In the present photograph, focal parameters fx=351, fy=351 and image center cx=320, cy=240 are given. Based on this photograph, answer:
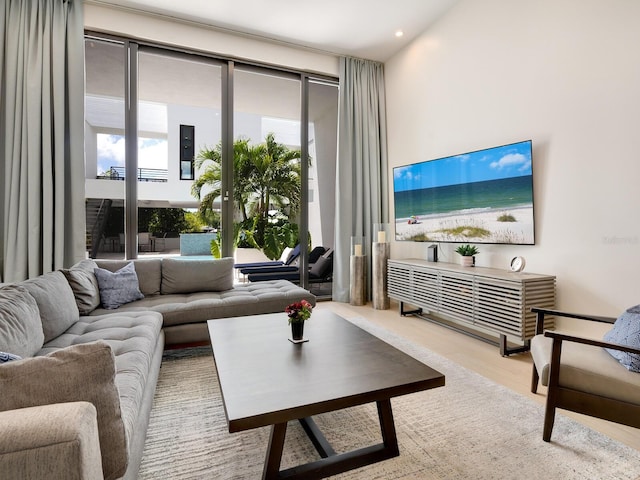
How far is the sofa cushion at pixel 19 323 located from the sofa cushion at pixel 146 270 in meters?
1.35

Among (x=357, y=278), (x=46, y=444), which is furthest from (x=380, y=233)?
(x=46, y=444)

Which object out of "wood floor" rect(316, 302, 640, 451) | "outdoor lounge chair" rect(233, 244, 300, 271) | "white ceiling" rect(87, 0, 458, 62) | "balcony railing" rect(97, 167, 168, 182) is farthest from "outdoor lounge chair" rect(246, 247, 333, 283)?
"white ceiling" rect(87, 0, 458, 62)

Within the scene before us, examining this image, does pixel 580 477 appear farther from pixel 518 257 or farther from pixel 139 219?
pixel 139 219

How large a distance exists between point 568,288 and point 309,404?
2478 mm

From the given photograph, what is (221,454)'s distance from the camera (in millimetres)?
1592

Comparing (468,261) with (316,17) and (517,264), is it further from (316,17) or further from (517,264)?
(316,17)

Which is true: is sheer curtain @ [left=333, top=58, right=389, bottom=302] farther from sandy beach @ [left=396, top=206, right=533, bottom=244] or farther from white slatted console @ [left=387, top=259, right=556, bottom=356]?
white slatted console @ [left=387, top=259, right=556, bottom=356]

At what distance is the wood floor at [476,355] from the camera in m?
1.83

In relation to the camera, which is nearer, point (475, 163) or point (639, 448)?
point (639, 448)

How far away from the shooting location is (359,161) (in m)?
4.86

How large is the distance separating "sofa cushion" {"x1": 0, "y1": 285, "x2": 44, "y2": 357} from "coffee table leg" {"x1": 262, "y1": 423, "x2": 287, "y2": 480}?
1.09 m

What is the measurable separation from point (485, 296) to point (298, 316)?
72.2 inches

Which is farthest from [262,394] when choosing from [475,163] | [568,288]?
[475,163]

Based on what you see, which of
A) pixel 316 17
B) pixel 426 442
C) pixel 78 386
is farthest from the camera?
pixel 316 17
